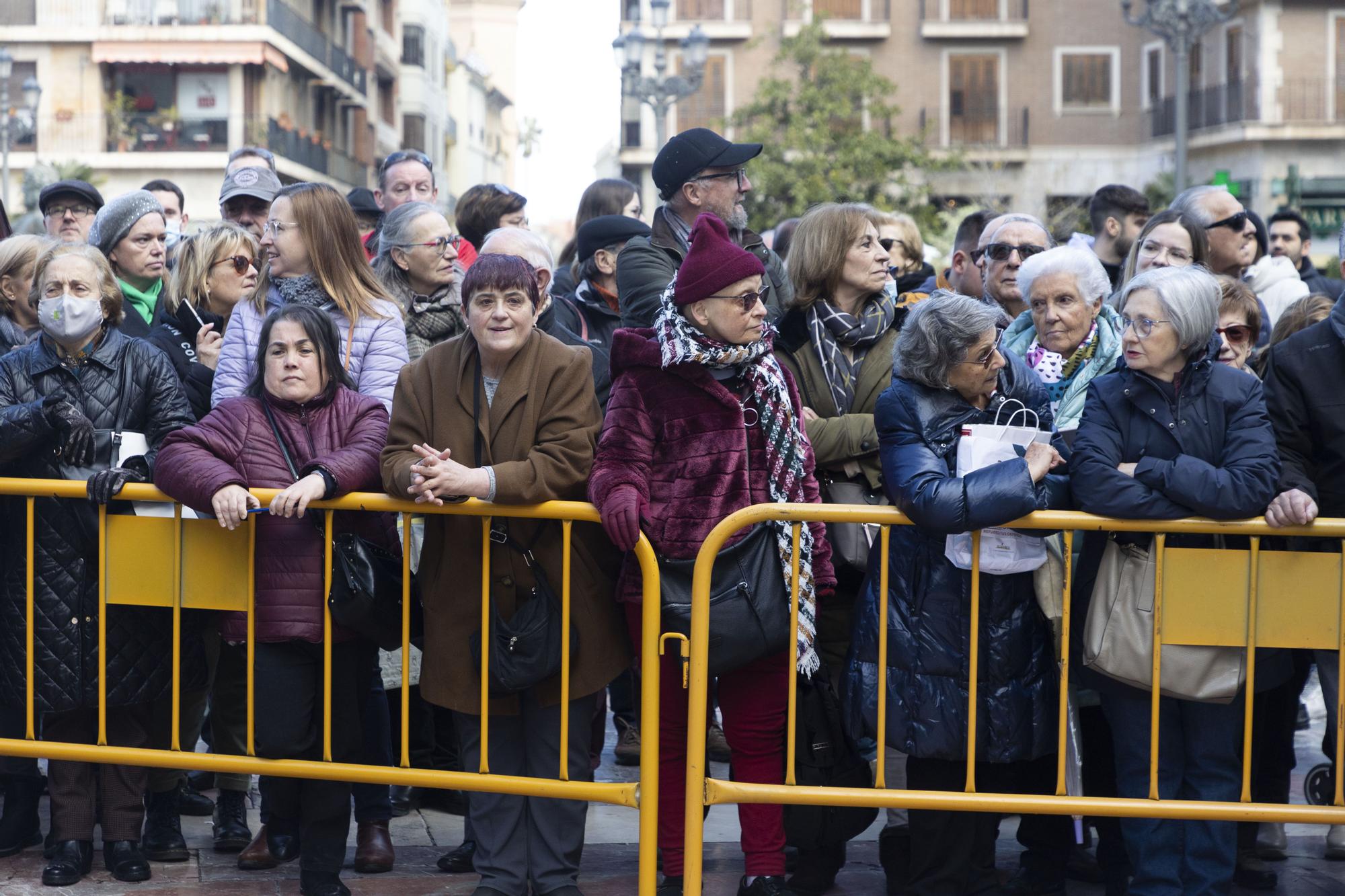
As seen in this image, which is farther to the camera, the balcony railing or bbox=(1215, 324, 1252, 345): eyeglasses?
the balcony railing

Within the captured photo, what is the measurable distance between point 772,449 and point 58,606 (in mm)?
2299

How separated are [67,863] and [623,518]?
2172mm

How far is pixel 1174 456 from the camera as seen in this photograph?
14.6 ft

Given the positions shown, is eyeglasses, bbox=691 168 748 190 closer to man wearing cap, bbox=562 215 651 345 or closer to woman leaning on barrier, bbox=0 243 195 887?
man wearing cap, bbox=562 215 651 345

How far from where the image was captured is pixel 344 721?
4781 mm

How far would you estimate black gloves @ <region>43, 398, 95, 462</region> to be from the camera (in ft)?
15.8

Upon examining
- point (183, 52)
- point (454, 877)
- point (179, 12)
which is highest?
point (179, 12)

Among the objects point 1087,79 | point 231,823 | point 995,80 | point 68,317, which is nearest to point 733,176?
point 68,317

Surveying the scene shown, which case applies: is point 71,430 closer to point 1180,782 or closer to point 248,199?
point 248,199

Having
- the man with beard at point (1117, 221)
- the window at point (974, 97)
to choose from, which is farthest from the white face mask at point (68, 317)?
the window at point (974, 97)

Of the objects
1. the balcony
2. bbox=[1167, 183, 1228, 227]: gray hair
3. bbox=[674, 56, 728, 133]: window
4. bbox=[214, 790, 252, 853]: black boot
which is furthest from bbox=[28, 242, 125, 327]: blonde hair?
the balcony

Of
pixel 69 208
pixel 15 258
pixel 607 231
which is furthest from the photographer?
pixel 69 208

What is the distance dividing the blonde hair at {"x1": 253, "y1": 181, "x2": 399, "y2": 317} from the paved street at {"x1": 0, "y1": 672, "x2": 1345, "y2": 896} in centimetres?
186

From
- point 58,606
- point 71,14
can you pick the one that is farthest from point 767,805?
point 71,14
